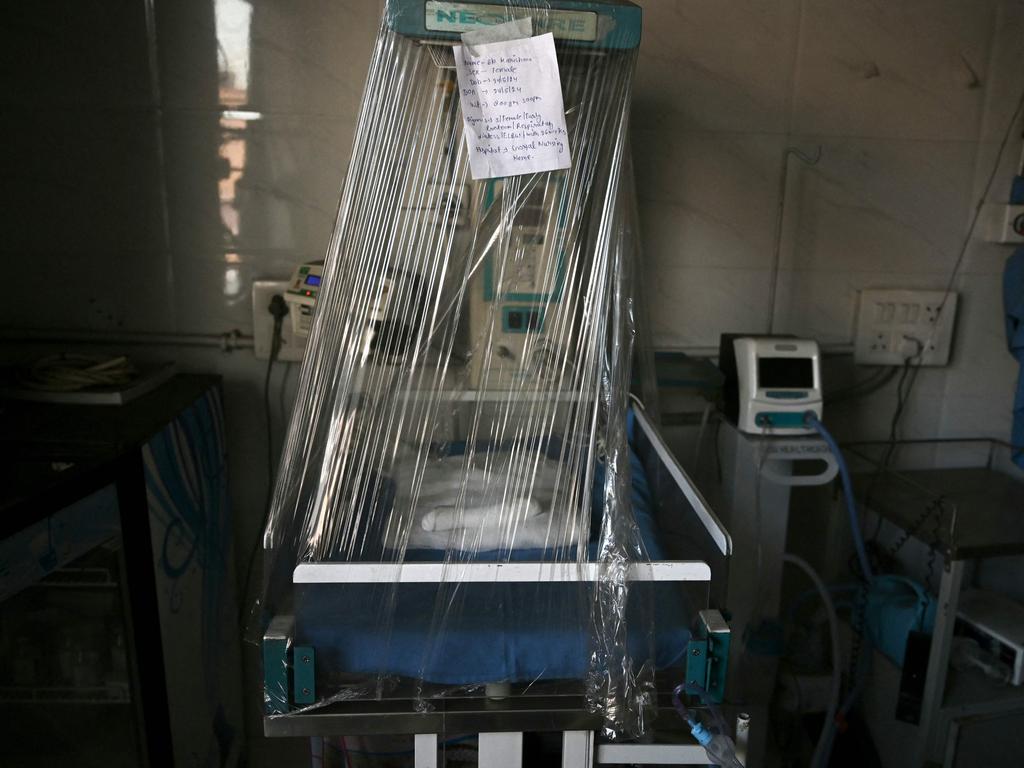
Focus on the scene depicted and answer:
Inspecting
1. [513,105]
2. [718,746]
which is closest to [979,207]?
[513,105]

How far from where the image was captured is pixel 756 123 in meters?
1.73

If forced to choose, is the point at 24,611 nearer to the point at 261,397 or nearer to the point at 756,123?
the point at 261,397

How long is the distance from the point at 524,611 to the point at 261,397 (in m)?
1.05

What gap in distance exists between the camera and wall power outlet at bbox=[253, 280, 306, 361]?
165 cm

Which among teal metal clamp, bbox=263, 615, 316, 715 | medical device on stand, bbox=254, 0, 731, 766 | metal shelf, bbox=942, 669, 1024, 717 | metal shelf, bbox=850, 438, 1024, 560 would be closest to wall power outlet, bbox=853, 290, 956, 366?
metal shelf, bbox=850, 438, 1024, 560

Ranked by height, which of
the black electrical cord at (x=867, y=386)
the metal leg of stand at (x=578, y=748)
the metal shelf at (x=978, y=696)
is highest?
the black electrical cord at (x=867, y=386)

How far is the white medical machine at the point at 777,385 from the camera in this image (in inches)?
59.5

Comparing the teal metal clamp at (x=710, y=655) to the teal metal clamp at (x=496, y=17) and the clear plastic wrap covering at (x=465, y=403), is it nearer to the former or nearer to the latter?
the clear plastic wrap covering at (x=465, y=403)

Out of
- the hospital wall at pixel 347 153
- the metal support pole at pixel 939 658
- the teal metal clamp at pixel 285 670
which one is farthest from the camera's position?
the hospital wall at pixel 347 153

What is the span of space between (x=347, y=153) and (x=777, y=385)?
42.7 inches

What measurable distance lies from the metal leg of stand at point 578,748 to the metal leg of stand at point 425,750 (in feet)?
0.56

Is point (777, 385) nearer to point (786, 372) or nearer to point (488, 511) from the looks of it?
point (786, 372)

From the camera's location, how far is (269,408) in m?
1.74

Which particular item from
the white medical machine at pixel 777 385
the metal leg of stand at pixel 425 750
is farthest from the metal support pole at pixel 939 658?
the metal leg of stand at pixel 425 750
